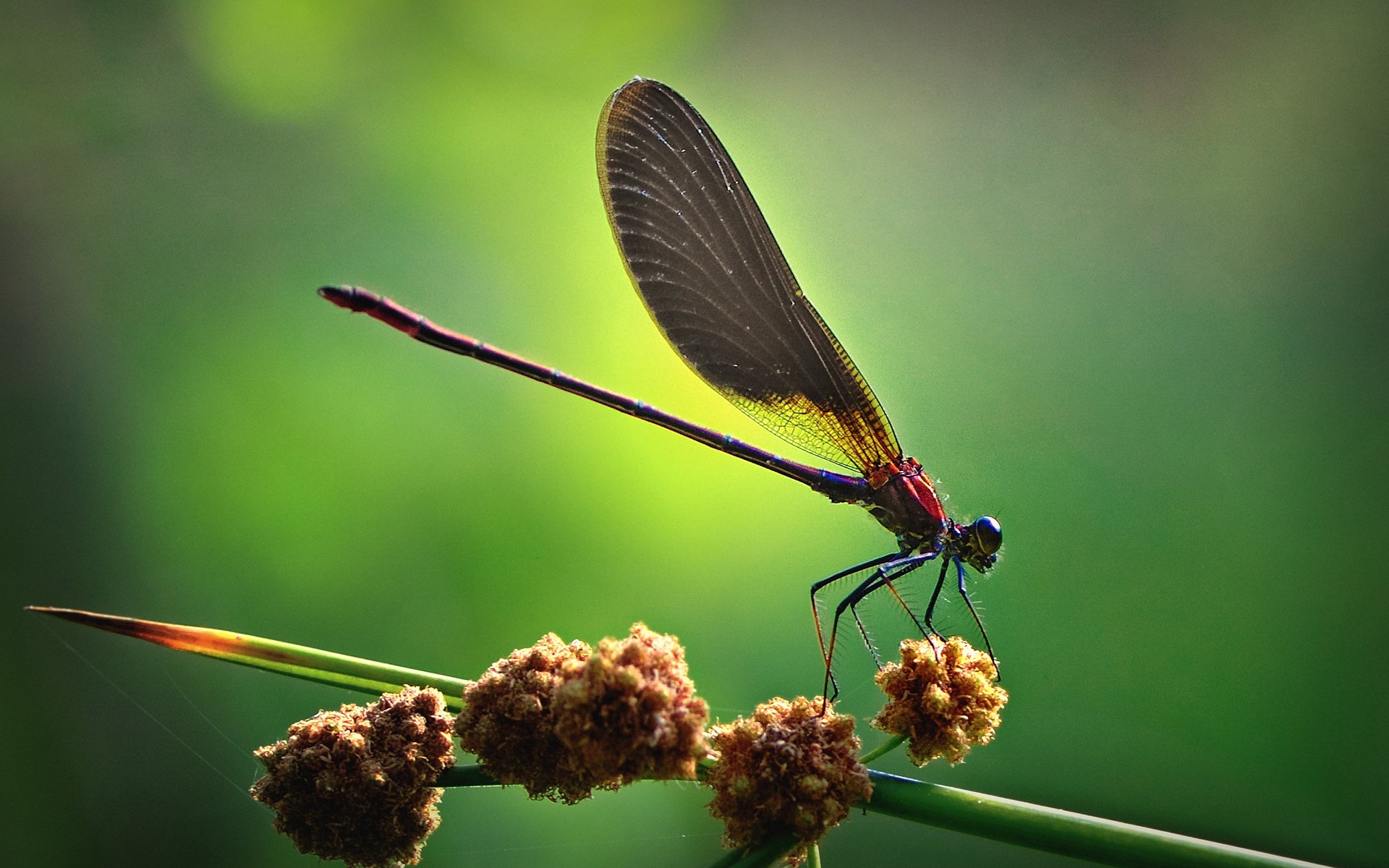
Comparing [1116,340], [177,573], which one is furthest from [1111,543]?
[177,573]

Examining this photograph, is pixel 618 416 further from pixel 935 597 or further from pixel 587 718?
pixel 587 718

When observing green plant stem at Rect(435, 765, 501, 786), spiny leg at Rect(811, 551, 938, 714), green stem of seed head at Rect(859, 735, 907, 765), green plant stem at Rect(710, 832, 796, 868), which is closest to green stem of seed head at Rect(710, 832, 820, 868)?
green plant stem at Rect(710, 832, 796, 868)

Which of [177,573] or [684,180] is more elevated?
[684,180]

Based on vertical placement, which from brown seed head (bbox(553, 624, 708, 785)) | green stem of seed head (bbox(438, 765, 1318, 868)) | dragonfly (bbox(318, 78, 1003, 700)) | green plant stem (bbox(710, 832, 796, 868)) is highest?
dragonfly (bbox(318, 78, 1003, 700))

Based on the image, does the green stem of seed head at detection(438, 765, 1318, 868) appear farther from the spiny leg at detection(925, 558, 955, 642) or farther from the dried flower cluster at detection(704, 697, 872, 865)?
the spiny leg at detection(925, 558, 955, 642)

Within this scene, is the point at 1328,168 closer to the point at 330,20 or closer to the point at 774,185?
the point at 774,185

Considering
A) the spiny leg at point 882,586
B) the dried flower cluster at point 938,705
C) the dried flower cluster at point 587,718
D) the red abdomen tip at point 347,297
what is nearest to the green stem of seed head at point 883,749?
the dried flower cluster at point 938,705
